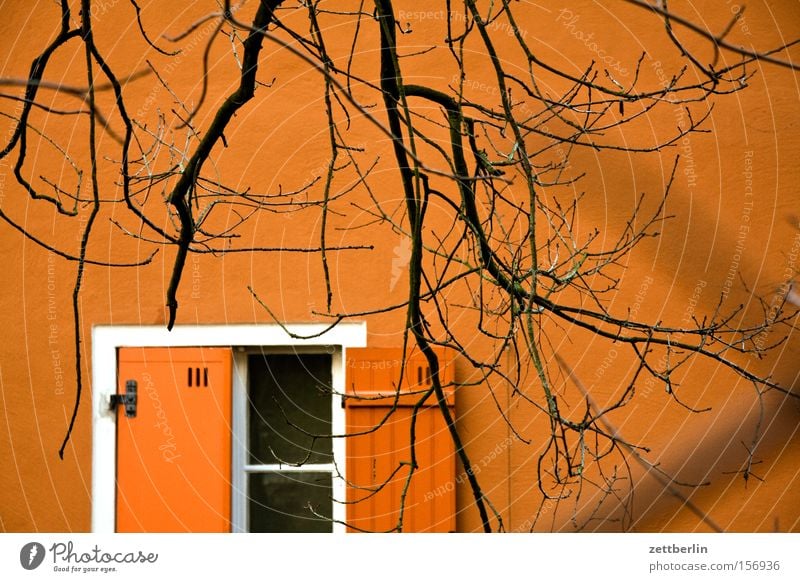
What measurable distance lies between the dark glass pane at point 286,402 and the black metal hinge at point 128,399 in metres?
0.35

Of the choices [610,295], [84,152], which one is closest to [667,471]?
[610,295]

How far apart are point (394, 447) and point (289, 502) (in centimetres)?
41

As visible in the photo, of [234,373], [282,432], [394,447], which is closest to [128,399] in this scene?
[234,373]

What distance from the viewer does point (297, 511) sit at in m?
3.22

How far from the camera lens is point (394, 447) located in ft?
10.0

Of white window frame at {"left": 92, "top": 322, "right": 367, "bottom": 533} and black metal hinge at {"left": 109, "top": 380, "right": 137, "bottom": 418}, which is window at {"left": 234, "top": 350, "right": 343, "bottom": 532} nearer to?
white window frame at {"left": 92, "top": 322, "right": 367, "bottom": 533}

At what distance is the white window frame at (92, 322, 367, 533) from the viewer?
317cm

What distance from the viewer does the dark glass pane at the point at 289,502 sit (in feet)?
10.5

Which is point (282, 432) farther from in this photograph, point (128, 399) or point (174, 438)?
point (128, 399)

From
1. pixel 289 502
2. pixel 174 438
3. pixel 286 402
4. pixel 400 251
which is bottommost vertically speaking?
pixel 289 502

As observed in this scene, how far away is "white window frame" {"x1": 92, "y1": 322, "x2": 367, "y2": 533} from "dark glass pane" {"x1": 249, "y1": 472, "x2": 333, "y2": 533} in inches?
1.4

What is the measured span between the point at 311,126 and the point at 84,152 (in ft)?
2.47
